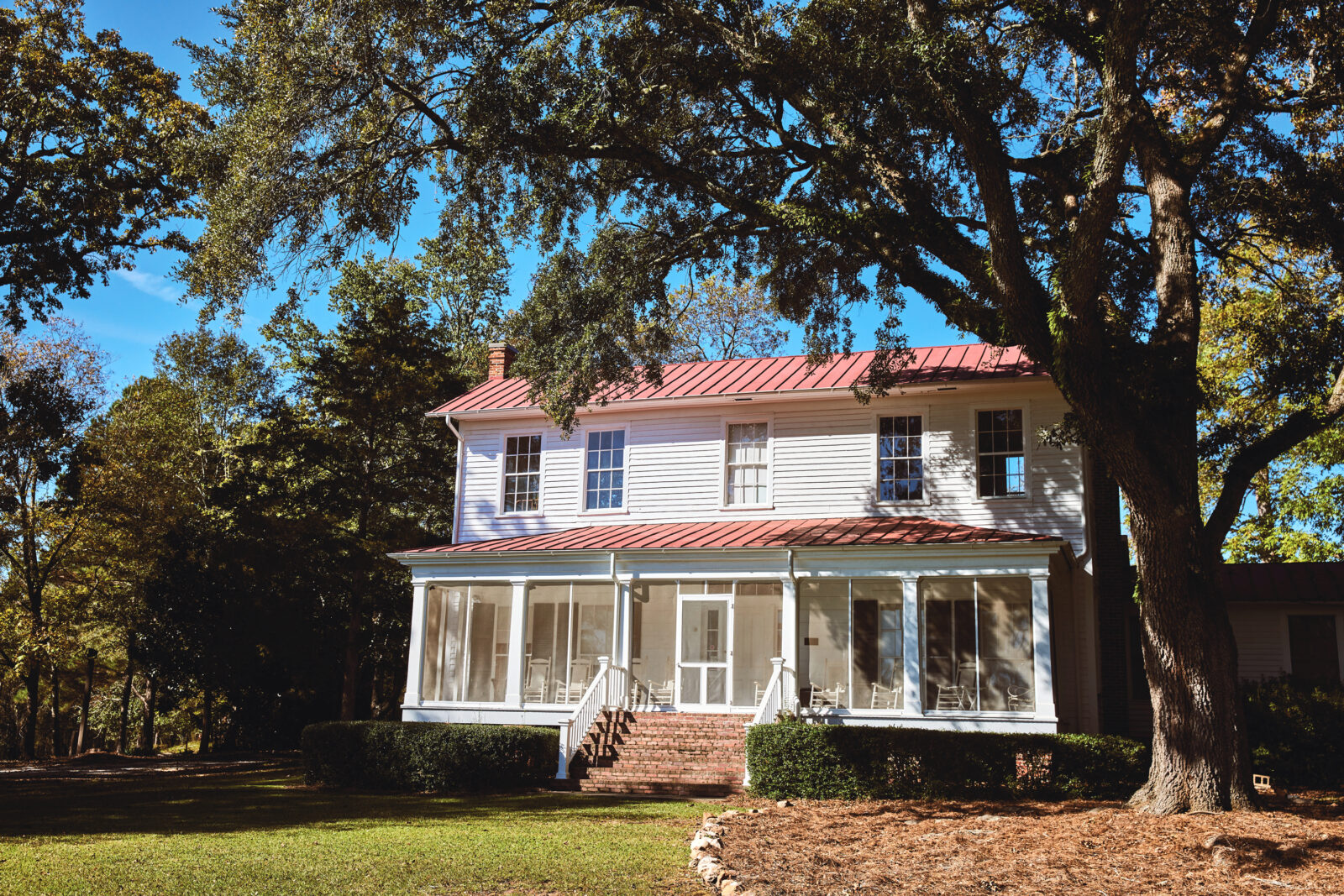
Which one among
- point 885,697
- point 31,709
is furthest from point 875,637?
point 31,709

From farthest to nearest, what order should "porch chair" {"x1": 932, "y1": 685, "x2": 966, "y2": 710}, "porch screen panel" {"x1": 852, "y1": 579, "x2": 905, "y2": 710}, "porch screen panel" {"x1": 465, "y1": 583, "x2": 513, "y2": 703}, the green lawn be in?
"porch screen panel" {"x1": 465, "y1": 583, "x2": 513, "y2": 703}, "porch screen panel" {"x1": 852, "y1": 579, "x2": 905, "y2": 710}, "porch chair" {"x1": 932, "y1": 685, "x2": 966, "y2": 710}, the green lawn

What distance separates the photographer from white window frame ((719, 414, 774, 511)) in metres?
21.1

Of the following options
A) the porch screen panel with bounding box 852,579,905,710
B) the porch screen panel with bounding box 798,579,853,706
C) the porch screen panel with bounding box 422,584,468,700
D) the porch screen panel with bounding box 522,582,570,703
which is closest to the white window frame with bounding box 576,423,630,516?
the porch screen panel with bounding box 522,582,570,703

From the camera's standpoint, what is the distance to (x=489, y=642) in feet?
74.4

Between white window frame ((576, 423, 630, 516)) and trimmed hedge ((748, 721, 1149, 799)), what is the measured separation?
8776mm

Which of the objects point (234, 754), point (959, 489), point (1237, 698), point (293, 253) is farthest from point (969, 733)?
point (234, 754)

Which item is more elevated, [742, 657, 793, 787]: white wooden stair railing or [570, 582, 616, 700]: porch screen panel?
[570, 582, 616, 700]: porch screen panel

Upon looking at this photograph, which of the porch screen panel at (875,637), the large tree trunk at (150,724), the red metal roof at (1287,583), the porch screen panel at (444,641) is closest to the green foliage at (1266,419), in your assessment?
the red metal roof at (1287,583)

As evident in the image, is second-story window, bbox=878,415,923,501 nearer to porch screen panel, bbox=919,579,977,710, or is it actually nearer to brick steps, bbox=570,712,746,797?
porch screen panel, bbox=919,579,977,710

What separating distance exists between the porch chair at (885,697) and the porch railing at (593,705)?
4.43m

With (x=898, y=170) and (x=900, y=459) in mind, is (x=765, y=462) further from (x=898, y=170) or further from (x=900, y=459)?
(x=898, y=170)

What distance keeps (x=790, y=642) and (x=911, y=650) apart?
2047 millimetres

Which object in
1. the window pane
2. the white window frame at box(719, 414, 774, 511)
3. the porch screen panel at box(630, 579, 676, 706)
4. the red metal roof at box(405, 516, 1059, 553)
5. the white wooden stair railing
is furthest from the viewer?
the white window frame at box(719, 414, 774, 511)

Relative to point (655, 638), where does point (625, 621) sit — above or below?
above
